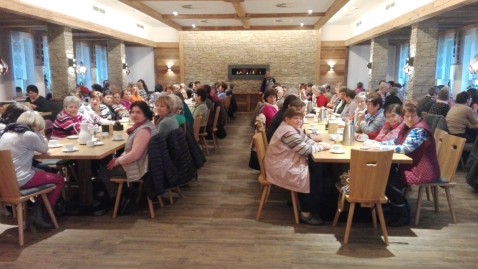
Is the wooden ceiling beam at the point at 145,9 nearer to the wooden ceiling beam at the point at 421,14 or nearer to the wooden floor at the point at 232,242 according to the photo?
the wooden floor at the point at 232,242

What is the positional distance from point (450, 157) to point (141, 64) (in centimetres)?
1308

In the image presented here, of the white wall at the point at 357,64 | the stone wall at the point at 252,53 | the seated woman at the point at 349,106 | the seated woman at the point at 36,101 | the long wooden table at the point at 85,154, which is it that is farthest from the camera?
the stone wall at the point at 252,53

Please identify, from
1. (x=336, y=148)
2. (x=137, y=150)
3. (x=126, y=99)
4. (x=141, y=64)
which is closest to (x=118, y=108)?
(x=126, y=99)

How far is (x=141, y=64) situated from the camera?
50.1 feet

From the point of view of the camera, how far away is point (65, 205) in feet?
14.2

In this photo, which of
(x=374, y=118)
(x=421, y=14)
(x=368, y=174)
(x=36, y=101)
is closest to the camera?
(x=368, y=174)

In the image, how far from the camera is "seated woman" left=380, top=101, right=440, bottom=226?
379 centimetres

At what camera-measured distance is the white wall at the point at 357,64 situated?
47.4 ft

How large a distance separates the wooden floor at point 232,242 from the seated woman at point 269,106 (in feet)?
4.94

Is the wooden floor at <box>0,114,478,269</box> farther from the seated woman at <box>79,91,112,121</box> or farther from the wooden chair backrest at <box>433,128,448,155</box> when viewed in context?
the seated woman at <box>79,91,112,121</box>

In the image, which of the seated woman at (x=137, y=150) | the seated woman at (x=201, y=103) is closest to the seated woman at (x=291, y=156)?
the seated woman at (x=137, y=150)

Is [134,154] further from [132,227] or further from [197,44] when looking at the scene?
[197,44]

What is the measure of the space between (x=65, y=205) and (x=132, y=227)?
3.14 ft

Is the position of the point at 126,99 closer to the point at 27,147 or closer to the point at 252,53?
the point at 27,147
